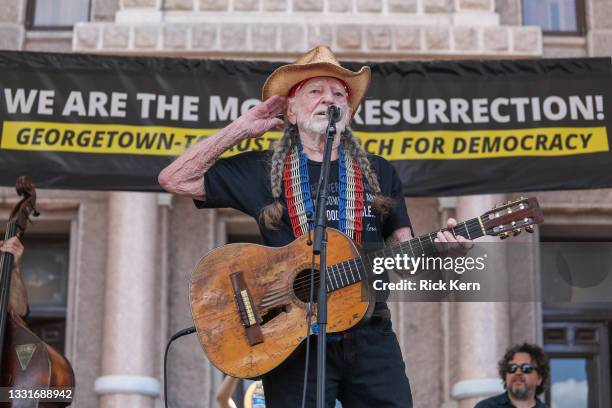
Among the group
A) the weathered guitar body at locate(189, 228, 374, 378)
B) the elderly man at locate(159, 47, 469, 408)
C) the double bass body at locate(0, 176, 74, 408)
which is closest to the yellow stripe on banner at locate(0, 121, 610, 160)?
A: the double bass body at locate(0, 176, 74, 408)

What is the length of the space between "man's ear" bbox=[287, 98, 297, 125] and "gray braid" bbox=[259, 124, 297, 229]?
0.23 feet

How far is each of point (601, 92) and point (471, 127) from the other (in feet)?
2.91

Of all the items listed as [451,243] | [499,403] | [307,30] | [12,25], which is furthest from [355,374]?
[12,25]

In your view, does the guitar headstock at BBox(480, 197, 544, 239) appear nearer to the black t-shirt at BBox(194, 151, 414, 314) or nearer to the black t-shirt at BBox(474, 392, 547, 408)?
the black t-shirt at BBox(194, 151, 414, 314)

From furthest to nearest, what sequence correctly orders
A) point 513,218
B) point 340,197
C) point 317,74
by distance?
point 317,74 → point 340,197 → point 513,218

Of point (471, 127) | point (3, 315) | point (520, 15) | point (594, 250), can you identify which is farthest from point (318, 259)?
point (520, 15)

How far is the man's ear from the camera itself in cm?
502

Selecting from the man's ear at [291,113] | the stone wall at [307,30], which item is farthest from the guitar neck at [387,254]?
the stone wall at [307,30]

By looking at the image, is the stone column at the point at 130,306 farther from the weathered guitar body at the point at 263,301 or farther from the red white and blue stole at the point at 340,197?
the red white and blue stole at the point at 340,197

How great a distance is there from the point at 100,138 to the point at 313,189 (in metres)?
3.23

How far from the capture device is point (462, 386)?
25.9ft

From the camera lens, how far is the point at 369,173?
4.76m

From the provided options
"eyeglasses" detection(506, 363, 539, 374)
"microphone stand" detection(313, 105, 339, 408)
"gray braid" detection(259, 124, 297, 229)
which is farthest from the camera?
"eyeglasses" detection(506, 363, 539, 374)

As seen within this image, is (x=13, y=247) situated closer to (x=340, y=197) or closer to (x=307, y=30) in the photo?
(x=307, y=30)
